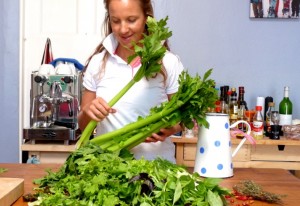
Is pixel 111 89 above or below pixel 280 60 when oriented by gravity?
below

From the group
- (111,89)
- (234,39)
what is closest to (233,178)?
(111,89)

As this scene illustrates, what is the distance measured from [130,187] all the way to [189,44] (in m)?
2.05

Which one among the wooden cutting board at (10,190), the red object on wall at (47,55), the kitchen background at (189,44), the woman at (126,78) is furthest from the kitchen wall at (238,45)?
the wooden cutting board at (10,190)

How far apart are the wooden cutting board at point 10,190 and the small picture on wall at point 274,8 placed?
2143mm

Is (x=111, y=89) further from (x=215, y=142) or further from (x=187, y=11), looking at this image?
(x=187, y=11)

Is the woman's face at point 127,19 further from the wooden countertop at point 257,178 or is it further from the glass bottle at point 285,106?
the glass bottle at point 285,106

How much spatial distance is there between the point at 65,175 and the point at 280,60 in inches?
83.6

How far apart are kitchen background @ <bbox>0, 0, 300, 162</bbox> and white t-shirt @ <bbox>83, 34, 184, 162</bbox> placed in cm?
134

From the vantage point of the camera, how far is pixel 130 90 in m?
1.51

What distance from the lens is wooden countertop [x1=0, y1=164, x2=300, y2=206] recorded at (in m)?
1.17

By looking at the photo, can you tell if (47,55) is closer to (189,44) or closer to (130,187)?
(189,44)

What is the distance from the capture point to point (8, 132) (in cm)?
287

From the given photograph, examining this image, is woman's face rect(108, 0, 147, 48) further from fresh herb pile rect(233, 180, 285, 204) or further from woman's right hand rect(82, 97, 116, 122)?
fresh herb pile rect(233, 180, 285, 204)

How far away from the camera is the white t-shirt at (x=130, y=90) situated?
151 centimetres
